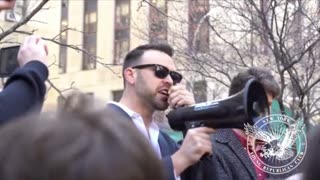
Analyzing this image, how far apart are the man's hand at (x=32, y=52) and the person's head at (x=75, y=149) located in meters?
1.10

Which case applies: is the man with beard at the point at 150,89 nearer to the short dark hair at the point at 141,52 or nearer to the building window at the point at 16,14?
the short dark hair at the point at 141,52

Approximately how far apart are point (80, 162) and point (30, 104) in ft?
3.38

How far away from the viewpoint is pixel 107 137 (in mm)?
1379

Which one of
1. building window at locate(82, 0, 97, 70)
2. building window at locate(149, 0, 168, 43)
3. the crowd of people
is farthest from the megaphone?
building window at locate(82, 0, 97, 70)

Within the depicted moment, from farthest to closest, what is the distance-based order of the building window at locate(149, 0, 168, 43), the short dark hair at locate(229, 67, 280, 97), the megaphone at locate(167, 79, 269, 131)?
the building window at locate(149, 0, 168, 43) < the short dark hair at locate(229, 67, 280, 97) < the megaphone at locate(167, 79, 269, 131)

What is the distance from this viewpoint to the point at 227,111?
2947mm

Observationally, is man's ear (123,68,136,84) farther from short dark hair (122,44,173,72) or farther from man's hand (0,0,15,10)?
man's hand (0,0,15,10)

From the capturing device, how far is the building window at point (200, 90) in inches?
725

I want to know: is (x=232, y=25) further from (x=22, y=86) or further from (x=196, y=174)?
(x=22, y=86)

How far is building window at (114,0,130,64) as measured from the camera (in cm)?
2803

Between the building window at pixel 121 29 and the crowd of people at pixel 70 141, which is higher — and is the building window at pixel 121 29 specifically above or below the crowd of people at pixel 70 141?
above

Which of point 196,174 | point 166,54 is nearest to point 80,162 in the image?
point 196,174

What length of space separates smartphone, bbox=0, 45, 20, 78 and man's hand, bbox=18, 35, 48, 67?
0.88 ft

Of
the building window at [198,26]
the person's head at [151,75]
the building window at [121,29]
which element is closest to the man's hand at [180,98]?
the person's head at [151,75]
